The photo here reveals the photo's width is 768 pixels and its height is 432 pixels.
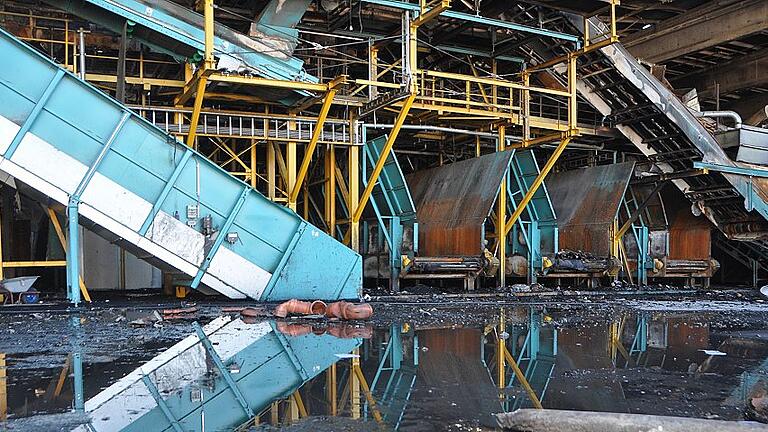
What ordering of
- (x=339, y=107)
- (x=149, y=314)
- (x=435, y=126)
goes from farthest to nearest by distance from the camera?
(x=435, y=126)
(x=339, y=107)
(x=149, y=314)

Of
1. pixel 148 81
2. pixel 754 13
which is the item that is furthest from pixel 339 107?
pixel 754 13

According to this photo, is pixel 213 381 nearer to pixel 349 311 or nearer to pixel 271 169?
pixel 349 311

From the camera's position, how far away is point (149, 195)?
964 cm

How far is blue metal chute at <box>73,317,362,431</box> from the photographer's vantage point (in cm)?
402

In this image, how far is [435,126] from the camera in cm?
1379

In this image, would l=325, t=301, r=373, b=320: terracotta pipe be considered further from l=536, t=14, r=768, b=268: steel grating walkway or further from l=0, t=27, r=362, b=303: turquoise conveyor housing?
l=536, t=14, r=768, b=268: steel grating walkway

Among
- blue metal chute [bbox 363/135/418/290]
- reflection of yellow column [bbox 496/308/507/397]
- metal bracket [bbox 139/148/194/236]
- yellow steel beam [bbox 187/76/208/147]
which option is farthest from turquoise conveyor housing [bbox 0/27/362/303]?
reflection of yellow column [bbox 496/308/507/397]

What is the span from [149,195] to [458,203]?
6270mm

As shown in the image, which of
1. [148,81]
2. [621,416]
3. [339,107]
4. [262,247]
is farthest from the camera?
[339,107]

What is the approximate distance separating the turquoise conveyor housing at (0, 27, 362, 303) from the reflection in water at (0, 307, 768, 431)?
209 cm

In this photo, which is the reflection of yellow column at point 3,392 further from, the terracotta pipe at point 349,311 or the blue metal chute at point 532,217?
the blue metal chute at point 532,217

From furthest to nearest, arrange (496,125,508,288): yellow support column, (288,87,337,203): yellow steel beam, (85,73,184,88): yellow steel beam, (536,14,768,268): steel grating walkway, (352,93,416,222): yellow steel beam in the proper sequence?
(496,125,508,288): yellow support column < (536,14,768,268): steel grating walkway < (352,93,416,222): yellow steel beam < (85,73,184,88): yellow steel beam < (288,87,337,203): yellow steel beam

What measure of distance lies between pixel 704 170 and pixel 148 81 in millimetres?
9838

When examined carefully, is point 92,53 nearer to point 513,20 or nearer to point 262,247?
point 262,247
